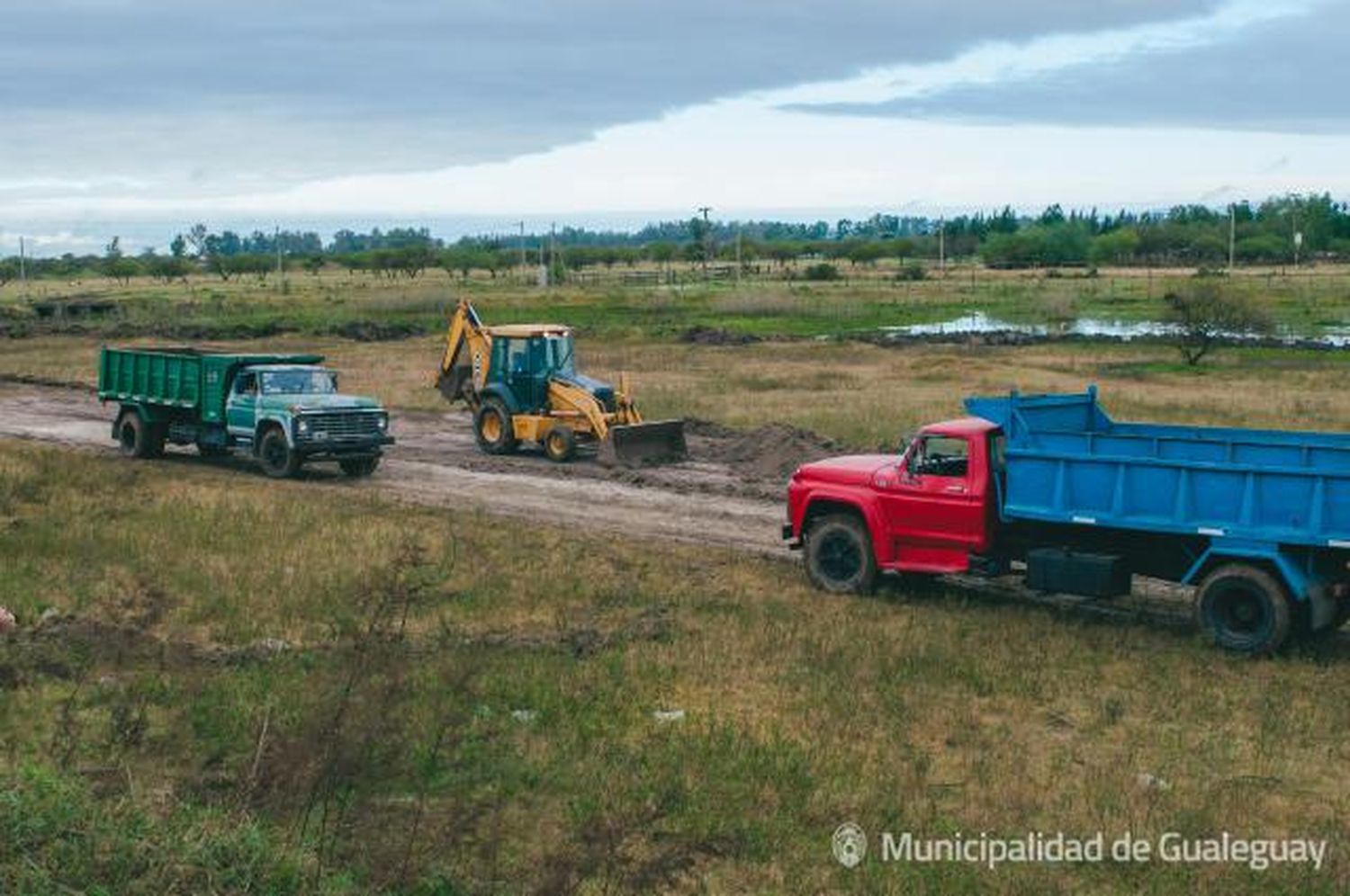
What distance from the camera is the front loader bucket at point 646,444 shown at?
26.3m

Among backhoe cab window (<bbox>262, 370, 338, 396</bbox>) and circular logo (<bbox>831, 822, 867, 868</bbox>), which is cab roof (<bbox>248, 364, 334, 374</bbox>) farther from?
circular logo (<bbox>831, 822, 867, 868</bbox>)

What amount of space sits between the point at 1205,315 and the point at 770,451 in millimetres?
25432

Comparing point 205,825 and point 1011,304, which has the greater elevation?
point 1011,304

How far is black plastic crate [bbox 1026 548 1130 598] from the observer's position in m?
14.8

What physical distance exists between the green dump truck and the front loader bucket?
4.13 m

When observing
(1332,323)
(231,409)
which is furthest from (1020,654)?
(1332,323)

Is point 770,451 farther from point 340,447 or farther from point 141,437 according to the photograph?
point 141,437

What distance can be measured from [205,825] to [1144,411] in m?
28.2

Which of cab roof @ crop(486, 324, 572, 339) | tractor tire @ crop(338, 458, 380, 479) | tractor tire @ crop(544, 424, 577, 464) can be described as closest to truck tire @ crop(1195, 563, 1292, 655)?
tractor tire @ crop(544, 424, 577, 464)

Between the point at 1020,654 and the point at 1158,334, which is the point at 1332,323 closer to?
the point at 1158,334

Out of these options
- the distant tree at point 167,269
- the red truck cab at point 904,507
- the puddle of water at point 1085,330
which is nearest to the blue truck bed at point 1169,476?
the red truck cab at point 904,507

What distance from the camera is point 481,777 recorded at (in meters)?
10.6

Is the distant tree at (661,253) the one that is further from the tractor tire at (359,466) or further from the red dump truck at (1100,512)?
the red dump truck at (1100,512)

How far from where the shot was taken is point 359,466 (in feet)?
85.7
